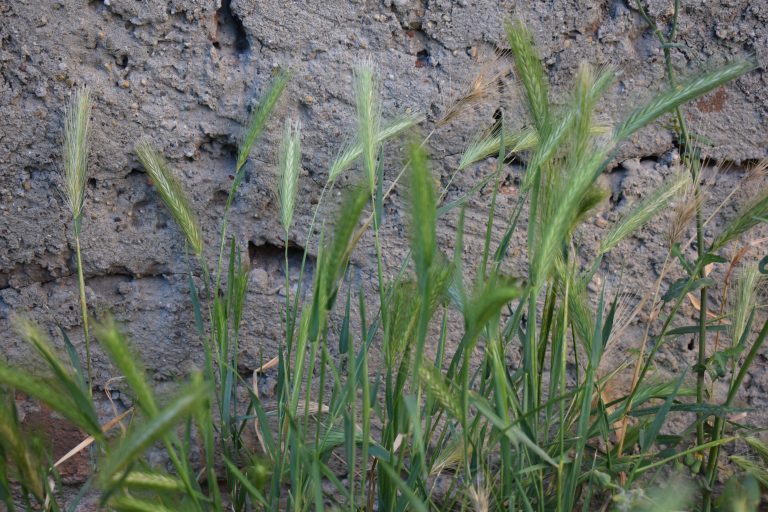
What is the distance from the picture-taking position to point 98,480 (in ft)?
2.50

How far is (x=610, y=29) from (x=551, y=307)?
2.01 feet

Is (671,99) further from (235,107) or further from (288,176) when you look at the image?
(235,107)


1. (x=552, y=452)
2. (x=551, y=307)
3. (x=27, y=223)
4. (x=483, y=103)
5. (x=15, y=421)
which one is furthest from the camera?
(x=483, y=103)

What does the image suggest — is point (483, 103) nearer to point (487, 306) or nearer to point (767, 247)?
point (767, 247)

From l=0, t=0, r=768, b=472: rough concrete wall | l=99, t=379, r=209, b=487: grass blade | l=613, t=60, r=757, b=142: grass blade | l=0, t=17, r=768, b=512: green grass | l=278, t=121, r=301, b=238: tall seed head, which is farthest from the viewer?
l=0, t=0, r=768, b=472: rough concrete wall

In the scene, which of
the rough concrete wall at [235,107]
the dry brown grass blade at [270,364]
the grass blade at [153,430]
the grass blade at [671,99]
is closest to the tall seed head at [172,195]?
the rough concrete wall at [235,107]

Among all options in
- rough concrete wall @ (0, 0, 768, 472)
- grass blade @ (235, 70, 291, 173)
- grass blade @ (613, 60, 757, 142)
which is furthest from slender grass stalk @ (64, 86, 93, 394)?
grass blade @ (613, 60, 757, 142)

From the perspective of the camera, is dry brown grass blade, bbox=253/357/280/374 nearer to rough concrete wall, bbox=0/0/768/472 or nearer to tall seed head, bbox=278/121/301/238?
rough concrete wall, bbox=0/0/768/472

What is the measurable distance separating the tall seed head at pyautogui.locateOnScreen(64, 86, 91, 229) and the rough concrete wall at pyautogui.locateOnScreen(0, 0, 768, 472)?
0.35ft

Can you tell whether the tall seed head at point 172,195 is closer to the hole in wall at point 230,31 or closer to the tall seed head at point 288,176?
the tall seed head at point 288,176

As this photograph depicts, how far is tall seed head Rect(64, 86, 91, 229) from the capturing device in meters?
1.20

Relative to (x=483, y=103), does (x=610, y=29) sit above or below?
above

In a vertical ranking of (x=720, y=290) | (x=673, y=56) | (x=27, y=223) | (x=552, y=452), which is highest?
(x=673, y=56)

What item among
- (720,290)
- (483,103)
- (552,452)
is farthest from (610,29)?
(552,452)
